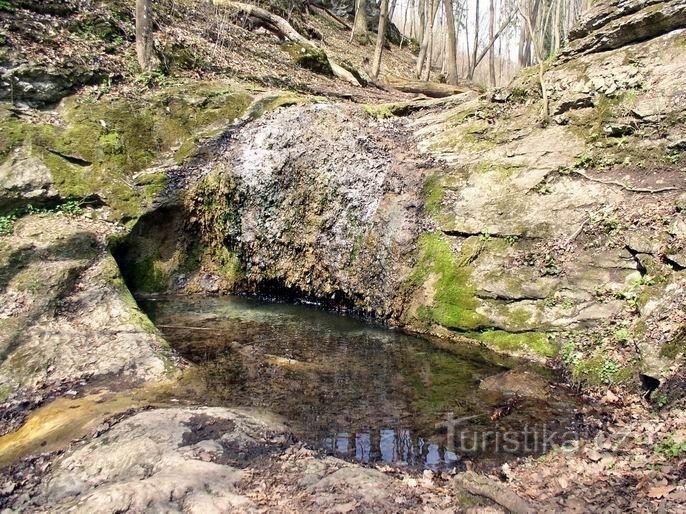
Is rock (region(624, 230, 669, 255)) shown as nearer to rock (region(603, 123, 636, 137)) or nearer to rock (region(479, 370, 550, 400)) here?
rock (region(603, 123, 636, 137))

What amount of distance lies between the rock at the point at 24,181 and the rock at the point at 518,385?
8651 mm

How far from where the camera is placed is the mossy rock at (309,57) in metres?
18.3

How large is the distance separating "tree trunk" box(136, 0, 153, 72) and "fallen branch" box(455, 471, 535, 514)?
12.7 metres

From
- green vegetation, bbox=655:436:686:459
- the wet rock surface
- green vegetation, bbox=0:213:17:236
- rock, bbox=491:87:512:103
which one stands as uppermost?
rock, bbox=491:87:512:103

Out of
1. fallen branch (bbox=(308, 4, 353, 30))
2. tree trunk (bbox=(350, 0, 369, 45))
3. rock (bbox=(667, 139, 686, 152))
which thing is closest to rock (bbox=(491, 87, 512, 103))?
rock (bbox=(667, 139, 686, 152))

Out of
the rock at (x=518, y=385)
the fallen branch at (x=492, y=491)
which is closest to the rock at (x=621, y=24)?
the rock at (x=518, y=385)

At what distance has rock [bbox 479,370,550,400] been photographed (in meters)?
6.67

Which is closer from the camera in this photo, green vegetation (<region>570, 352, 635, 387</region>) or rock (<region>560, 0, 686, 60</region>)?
green vegetation (<region>570, 352, 635, 387</region>)

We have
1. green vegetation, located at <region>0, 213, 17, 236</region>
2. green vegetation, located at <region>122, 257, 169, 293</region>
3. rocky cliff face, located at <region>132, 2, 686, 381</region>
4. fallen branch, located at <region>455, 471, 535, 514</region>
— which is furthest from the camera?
green vegetation, located at <region>122, 257, 169, 293</region>

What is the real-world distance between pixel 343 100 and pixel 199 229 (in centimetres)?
701

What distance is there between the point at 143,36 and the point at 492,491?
44.4 ft

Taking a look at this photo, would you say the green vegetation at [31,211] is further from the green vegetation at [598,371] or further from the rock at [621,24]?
the rock at [621,24]

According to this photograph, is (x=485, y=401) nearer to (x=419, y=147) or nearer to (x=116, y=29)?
(x=419, y=147)

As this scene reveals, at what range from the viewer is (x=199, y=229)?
1191 centimetres
